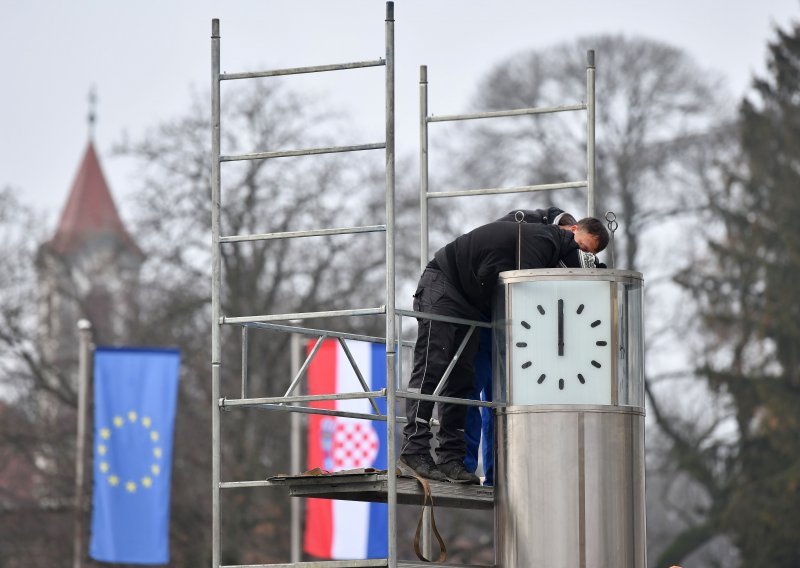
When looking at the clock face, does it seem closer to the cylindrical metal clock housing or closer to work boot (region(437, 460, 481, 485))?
the cylindrical metal clock housing

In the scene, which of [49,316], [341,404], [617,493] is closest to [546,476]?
[617,493]

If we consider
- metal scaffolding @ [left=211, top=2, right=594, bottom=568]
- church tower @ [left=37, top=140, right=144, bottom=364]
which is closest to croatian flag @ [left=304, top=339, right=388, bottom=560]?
church tower @ [left=37, top=140, right=144, bottom=364]

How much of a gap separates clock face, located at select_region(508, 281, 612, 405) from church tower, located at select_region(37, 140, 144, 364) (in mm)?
29082

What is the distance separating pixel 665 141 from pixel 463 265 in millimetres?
33917

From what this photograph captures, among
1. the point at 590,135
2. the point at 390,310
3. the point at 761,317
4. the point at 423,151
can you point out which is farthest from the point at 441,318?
the point at 761,317

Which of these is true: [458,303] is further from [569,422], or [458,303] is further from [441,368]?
[569,422]

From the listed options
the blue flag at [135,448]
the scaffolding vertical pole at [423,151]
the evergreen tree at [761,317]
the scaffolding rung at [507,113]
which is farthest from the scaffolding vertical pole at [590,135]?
the evergreen tree at [761,317]

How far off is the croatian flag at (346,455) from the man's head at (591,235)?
14082 millimetres

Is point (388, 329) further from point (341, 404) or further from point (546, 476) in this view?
point (341, 404)

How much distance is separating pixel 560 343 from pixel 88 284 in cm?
3342

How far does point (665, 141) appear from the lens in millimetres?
43781

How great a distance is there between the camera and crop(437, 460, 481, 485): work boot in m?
10.4

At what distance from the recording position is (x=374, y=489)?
9.73 metres

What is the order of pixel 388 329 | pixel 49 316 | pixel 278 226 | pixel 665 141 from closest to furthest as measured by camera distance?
1. pixel 388 329
2. pixel 278 226
3. pixel 49 316
4. pixel 665 141
